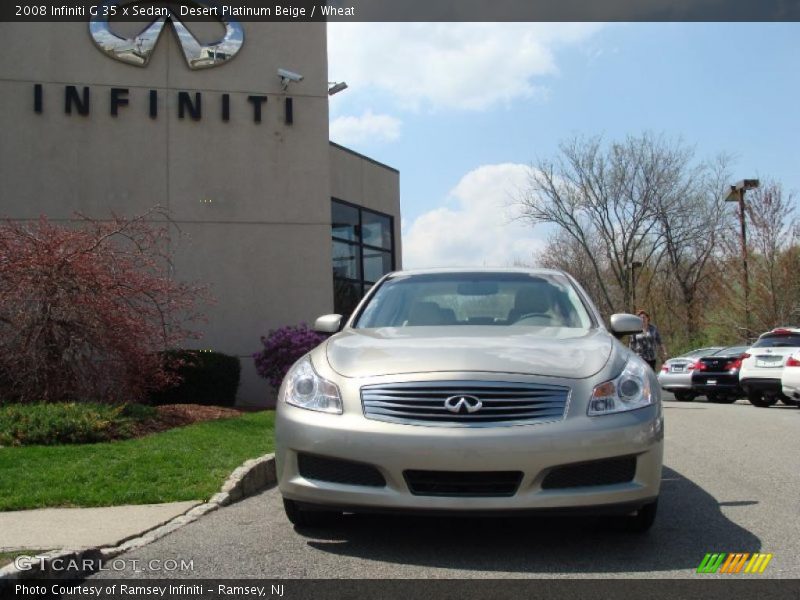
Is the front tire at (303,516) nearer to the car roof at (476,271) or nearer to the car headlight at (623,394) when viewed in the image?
the car headlight at (623,394)

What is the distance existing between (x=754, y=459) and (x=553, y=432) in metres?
4.67

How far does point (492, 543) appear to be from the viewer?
15.5 feet

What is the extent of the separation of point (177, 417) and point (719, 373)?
1270 cm

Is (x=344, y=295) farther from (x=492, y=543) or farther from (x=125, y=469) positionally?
(x=492, y=543)

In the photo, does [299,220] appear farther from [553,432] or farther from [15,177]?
[553,432]

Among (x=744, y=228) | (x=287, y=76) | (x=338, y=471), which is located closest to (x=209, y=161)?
(x=287, y=76)

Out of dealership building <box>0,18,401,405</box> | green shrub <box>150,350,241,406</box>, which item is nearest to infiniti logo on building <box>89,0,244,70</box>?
dealership building <box>0,18,401,405</box>

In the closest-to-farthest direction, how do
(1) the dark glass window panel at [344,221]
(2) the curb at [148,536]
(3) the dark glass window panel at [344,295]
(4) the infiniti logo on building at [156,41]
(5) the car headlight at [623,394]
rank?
(2) the curb at [148,536]
(5) the car headlight at [623,394]
(4) the infiniti logo on building at [156,41]
(3) the dark glass window panel at [344,295]
(1) the dark glass window panel at [344,221]

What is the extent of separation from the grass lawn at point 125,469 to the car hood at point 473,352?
1868 millimetres

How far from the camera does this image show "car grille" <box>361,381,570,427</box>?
4.31 m

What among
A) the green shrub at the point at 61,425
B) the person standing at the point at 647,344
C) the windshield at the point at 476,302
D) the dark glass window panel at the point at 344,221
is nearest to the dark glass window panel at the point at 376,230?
the dark glass window panel at the point at 344,221

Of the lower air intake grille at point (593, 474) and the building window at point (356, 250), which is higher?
the building window at point (356, 250)

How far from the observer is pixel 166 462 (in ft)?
23.2

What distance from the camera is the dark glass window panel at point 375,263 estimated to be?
20141 millimetres
